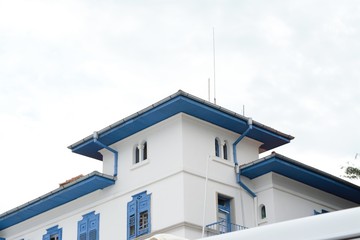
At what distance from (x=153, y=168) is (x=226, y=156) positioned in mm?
2542

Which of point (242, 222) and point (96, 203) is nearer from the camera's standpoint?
point (242, 222)

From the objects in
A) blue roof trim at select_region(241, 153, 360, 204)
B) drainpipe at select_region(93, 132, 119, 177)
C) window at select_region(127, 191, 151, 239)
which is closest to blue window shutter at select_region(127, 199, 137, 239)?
window at select_region(127, 191, 151, 239)

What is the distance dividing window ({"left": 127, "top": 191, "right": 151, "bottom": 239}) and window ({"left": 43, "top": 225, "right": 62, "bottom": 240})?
4.21 m

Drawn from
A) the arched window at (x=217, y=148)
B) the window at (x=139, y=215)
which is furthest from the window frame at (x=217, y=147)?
the window at (x=139, y=215)

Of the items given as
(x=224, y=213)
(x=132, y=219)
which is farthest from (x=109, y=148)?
(x=224, y=213)

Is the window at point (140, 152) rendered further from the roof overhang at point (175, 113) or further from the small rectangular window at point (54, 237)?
the small rectangular window at point (54, 237)

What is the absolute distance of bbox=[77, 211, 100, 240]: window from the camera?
23.4m

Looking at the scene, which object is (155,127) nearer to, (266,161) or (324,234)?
(266,161)

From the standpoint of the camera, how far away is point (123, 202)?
2258 centimetres

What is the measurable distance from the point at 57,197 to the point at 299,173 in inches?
333

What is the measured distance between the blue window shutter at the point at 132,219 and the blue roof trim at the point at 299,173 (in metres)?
3.64

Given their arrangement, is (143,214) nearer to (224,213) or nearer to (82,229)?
(224,213)

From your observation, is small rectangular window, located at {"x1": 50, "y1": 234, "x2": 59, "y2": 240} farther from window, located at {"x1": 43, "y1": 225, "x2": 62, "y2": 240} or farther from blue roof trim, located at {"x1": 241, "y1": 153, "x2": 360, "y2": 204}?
blue roof trim, located at {"x1": 241, "y1": 153, "x2": 360, "y2": 204}

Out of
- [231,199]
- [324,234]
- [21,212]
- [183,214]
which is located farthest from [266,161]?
[324,234]
